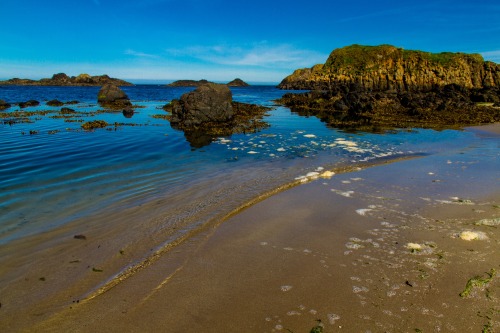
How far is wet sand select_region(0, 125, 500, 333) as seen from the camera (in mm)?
4484

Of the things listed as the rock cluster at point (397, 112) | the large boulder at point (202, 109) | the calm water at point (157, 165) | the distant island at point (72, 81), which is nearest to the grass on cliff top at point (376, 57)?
the rock cluster at point (397, 112)

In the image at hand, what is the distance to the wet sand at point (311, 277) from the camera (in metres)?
4.48

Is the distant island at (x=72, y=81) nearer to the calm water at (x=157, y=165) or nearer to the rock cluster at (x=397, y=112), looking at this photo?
the rock cluster at (x=397, y=112)

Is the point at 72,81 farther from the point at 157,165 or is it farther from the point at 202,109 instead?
the point at 157,165

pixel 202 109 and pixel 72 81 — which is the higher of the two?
pixel 72 81

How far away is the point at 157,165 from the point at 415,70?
10858 cm

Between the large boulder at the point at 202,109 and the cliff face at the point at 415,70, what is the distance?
71804mm

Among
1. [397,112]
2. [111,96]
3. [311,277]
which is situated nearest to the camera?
[311,277]

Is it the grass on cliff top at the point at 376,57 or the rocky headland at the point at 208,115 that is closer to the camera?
the rocky headland at the point at 208,115

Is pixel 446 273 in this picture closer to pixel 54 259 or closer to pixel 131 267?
pixel 131 267

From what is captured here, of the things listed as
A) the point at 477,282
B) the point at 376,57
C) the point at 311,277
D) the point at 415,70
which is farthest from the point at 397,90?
the point at 311,277

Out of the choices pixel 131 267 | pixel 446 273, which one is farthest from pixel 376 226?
pixel 131 267

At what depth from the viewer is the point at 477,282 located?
5285 mm

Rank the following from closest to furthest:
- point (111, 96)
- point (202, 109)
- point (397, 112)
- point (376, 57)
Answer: point (202, 109), point (397, 112), point (111, 96), point (376, 57)
